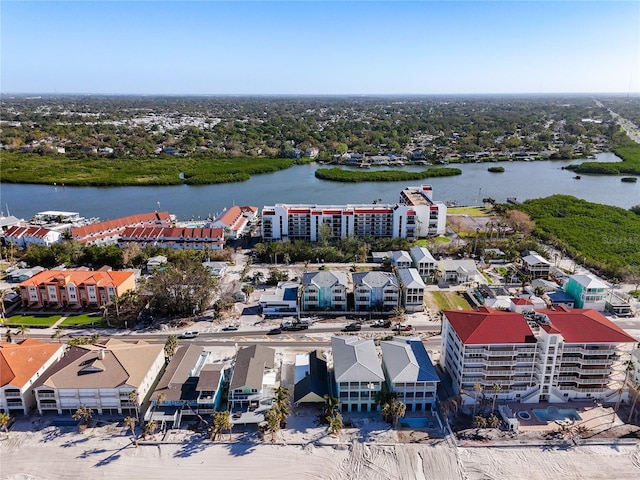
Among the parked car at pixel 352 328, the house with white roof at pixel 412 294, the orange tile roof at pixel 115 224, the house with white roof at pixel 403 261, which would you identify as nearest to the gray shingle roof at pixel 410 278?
the house with white roof at pixel 412 294

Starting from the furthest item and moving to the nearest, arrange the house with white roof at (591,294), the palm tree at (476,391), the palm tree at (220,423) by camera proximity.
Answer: the house with white roof at (591,294) → the palm tree at (476,391) → the palm tree at (220,423)

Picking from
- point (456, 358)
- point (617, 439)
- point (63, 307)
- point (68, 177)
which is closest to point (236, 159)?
point (68, 177)

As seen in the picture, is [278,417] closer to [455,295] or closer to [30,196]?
[455,295]

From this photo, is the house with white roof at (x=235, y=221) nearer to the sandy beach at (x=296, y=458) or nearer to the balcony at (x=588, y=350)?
the sandy beach at (x=296, y=458)

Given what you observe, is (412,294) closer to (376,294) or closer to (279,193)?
(376,294)

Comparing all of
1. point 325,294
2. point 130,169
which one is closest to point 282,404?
point 325,294

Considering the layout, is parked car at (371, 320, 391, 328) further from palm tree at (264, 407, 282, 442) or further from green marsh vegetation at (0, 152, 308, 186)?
green marsh vegetation at (0, 152, 308, 186)

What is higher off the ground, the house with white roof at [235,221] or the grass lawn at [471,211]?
the house with white roof at [235,221]

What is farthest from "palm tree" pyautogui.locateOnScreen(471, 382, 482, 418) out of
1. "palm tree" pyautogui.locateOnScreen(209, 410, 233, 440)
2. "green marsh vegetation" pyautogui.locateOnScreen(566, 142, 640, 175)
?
"green marsh vegetation" pyautogui.locateOnScreen(566, 142, 640, 175)
